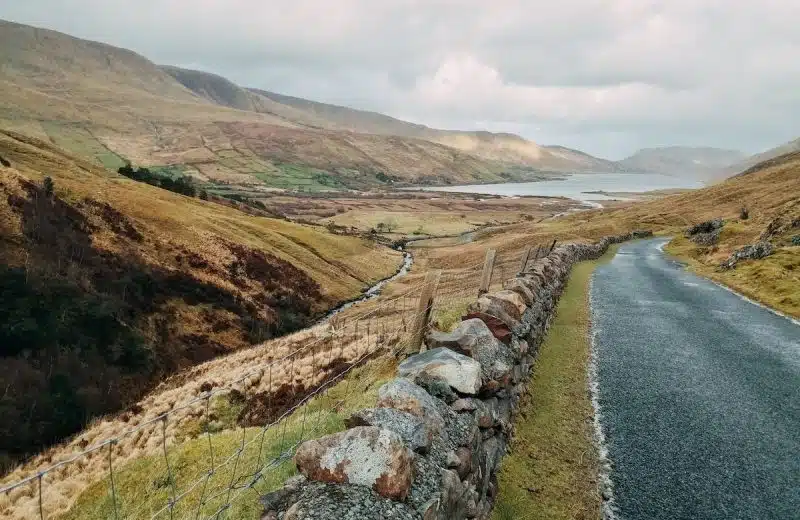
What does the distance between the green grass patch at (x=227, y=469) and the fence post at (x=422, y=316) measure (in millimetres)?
857

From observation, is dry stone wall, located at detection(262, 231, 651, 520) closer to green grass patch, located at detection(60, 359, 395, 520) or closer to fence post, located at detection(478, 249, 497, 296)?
green grass patch, located at detection(60, 359, 395, 520)

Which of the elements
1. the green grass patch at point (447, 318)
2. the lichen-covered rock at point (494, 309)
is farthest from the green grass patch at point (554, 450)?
the green grass patch at point (447, 318)

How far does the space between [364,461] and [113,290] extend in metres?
39.5

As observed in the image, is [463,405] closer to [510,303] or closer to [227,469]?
[227,469]

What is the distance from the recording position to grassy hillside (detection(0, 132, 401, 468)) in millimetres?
28375

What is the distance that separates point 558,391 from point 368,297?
158 feet

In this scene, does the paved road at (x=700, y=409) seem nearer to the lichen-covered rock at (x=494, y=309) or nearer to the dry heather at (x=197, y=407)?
the lichen-covered rock at (x=494, y=309)

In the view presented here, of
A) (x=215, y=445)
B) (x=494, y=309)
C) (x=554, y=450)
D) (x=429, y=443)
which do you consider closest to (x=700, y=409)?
(x=554, y=450)

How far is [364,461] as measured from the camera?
6.02m

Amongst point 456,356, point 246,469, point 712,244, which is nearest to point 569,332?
point 456,356

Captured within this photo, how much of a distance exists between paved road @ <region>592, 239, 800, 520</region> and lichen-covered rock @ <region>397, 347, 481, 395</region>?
12.6 ft

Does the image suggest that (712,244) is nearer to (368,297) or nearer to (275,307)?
(368,297)

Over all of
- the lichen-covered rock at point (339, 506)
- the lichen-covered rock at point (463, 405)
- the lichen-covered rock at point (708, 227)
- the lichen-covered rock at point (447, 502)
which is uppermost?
the lichen-covered rock at point (708, 227)

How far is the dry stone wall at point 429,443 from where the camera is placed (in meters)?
5.81
